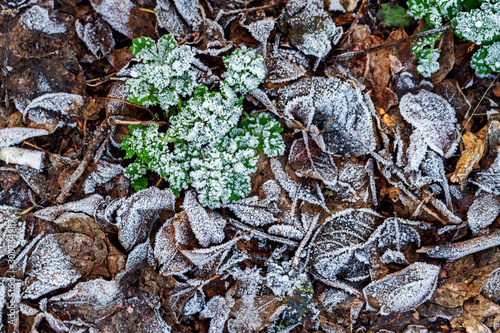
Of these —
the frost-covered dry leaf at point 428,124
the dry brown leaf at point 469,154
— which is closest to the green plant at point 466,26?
the frost-covered dry leaf at point 428,124

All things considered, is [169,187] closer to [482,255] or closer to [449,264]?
[449,264]

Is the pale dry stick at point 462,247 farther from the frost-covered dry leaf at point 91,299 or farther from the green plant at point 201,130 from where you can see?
the frost-covered dry leaf at point 91,299

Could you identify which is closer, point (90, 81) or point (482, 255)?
point (482, 255)

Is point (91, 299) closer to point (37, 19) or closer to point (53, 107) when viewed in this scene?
point (53, 107)

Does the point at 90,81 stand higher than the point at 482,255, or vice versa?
the point at 90,81

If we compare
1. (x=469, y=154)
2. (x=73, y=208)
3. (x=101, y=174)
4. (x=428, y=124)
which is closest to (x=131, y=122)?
(x=101, y=174)

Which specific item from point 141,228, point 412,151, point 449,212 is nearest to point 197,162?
point 141,228
